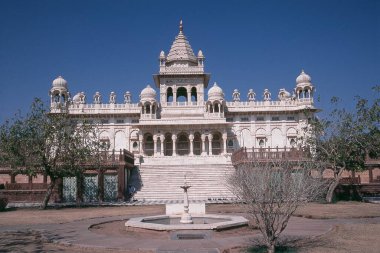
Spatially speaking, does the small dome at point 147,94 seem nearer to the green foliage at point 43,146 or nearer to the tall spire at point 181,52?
the tall spire at point 181,52

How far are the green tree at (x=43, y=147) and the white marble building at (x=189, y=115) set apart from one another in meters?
22.1

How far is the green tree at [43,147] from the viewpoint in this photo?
25062 mm

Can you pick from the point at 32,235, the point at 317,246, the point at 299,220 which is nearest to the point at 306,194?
the point at 317,246

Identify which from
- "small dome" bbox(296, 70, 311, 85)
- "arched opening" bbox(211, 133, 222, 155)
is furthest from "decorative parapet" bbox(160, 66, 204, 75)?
"small dome" bbox(296, 70, 311, 85)

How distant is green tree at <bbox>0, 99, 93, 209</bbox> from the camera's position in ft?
82.2

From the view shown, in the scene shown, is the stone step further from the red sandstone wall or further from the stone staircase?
the red sandstone wall

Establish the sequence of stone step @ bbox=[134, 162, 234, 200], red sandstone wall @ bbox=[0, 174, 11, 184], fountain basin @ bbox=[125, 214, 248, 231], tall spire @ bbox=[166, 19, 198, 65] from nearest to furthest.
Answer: fountain basin @ bbox=[125, 214, 248, 231]
stone step @ bbox=[134, 162, 234, 200]
red sandstone wall @ bbox=[0, 174, 11, 184]
tall spire @ bbox=[166, 19, 198, 65]

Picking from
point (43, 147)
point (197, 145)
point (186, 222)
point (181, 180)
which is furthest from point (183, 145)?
Answer: point (186, 222)

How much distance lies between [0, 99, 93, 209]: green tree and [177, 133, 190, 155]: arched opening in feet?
85.5

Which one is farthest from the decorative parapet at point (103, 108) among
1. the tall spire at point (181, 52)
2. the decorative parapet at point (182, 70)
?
the tall spire at point (181, 52)

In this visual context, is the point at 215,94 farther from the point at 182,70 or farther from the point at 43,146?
the point at 43,146

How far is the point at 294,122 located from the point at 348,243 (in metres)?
43.9

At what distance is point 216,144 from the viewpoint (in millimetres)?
52969

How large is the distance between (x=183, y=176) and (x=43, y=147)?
45.2 feet
